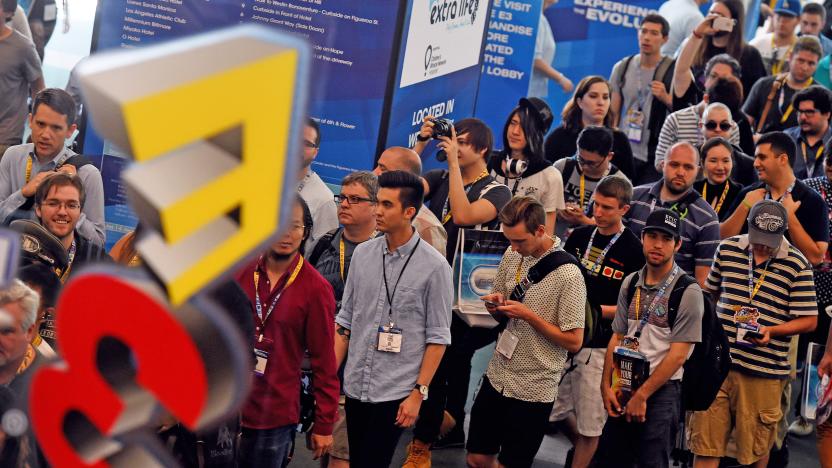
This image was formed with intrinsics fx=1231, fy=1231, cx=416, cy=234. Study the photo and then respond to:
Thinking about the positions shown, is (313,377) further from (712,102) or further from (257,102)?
(712,102)

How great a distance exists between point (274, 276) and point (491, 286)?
1732 mm

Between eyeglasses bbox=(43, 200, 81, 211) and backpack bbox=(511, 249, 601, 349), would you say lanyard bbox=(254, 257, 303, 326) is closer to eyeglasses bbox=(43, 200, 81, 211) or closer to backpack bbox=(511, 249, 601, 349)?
eyeglasses bbox=(43, 200, 81, 211)

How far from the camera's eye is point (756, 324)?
20.7 ft

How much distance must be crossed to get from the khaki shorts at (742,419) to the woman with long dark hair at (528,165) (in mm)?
1368

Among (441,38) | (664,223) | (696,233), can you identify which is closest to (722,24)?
(441,38)

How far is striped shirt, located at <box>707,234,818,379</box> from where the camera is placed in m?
6.28

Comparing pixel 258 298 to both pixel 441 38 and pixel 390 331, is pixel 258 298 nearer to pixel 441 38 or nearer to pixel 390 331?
pixel 390 331

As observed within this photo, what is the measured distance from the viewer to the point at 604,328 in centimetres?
651

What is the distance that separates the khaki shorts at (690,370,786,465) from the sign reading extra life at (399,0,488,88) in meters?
2.56

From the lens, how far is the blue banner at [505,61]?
10852 millimetres

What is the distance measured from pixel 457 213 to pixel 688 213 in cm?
132

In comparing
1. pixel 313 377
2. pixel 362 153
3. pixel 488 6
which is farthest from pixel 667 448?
pixel 488 6

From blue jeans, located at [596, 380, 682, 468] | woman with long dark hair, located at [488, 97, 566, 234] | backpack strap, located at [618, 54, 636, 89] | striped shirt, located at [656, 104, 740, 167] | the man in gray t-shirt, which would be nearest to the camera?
blue jeans, located at [596, 380, 682, 468]

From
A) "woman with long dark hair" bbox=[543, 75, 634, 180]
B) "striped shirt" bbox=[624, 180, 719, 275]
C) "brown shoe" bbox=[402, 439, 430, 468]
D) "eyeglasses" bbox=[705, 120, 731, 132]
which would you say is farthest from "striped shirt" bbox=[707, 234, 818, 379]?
"woman with long dark hair" bbox=[543, 75, 634, 180]
